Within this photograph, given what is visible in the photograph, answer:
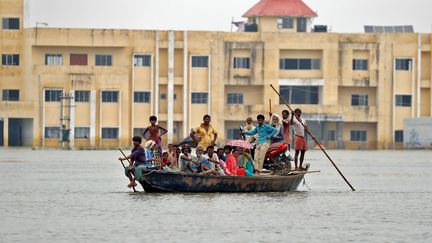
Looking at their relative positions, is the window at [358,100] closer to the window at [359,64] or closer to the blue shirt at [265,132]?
the window at [359,64]

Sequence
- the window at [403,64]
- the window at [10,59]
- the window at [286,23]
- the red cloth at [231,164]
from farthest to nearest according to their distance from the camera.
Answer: the window at [286,23] → the window at [403,64] → the window at [10,59] → the red cloth at [231,164]

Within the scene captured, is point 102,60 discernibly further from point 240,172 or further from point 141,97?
point 240,172

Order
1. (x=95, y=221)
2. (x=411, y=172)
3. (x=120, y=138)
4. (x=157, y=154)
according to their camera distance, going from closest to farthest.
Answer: (x=95, y=221) → (x=157, y=154) → (x=411, y=172) → (x=120, y=138)

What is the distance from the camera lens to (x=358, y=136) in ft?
340

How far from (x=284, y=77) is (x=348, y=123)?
632 centimetres

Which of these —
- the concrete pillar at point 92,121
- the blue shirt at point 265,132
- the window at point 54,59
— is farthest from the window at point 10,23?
the blue shirt at point 265,132

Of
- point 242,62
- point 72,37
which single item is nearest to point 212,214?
point 72,37

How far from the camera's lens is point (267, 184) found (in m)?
35.2

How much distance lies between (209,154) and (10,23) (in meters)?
67.8

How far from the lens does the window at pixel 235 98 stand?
339 ft

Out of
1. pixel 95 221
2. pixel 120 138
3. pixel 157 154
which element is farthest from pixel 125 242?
pixel 120 138

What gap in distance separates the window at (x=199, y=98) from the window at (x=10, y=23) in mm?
14242

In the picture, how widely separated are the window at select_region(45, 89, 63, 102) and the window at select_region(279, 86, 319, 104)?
1727cm

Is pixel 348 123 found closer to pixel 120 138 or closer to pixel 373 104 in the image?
pixel 373 104
